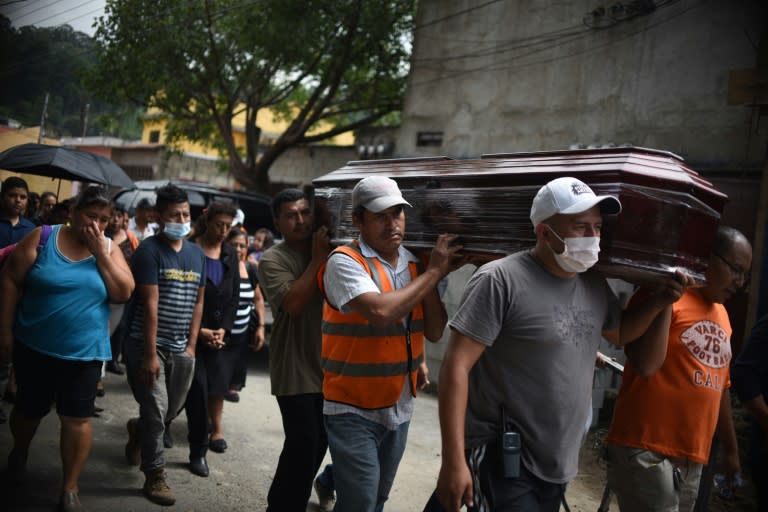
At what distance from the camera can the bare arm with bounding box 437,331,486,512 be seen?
2182 mm

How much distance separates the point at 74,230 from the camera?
3.70 meters

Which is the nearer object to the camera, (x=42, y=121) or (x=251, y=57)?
(x=42, y=121)

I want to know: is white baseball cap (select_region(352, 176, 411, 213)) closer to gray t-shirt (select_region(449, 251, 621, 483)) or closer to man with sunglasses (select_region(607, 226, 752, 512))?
gray t-shirt (select_region(449, 251, 621, 483))

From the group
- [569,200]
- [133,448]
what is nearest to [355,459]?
[569,200]

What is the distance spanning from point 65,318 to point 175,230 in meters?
0.91

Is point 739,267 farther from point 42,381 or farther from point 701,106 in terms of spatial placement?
point 701,106

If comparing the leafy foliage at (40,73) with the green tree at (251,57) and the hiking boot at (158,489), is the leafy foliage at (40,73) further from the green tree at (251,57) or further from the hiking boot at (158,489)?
the green tree at (251,57)

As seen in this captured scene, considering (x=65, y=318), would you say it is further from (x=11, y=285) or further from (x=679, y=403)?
(x=679, y=403)

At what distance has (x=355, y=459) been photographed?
2699 millimetres

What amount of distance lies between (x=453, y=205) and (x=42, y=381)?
246 centimetres

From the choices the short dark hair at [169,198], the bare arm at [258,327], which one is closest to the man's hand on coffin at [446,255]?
the short dark hair at [169,198]

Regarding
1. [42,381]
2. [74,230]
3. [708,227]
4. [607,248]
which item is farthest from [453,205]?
[42,381]

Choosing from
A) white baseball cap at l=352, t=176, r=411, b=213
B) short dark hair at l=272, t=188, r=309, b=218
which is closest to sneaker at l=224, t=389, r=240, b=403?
short dark hair at l=272, t=188, r=309, b=218

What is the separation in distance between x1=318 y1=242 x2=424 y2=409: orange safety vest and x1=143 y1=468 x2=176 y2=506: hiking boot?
1.80m
